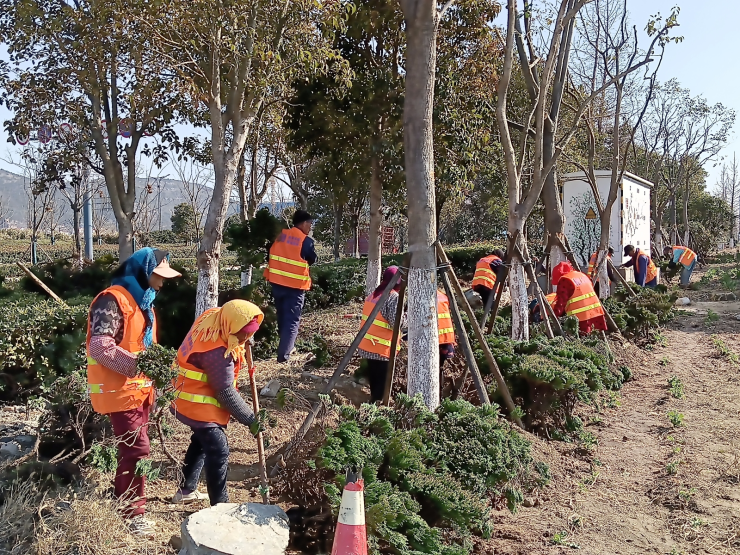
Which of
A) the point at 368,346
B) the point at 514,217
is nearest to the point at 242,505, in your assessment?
the point at 368,346

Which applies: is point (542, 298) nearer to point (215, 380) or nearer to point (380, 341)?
point (380, 341)

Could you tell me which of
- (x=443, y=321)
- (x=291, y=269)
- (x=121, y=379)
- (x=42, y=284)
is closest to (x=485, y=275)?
(x=291, y=269)

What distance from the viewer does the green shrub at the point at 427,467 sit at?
3.16 m

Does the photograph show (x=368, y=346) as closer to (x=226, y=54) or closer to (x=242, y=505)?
(x=242, y=505)

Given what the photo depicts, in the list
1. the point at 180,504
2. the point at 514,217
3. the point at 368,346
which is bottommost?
the point at 180,504

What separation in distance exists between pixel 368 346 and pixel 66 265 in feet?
28.7

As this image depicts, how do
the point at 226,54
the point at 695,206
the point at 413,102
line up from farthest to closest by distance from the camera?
the point at 695,206
the point at 226,54
the point at 413,102

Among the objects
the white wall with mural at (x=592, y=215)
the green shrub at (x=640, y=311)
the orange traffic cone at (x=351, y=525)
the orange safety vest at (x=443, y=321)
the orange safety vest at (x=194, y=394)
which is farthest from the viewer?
the white wall with mural at (x=592, y=215)

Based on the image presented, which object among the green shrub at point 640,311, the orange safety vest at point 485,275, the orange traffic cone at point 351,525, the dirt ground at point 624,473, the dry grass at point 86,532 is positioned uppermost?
the orange safety vest at point 485,275

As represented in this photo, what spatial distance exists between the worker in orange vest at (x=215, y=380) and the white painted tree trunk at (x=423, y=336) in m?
1.54

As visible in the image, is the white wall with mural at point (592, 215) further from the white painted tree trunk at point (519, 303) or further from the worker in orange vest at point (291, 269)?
the worker in orange vest at point (291, 269)

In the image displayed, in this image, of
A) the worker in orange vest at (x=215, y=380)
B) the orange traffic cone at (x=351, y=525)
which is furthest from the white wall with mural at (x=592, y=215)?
the orange traffic cone at (x=351, y=525)

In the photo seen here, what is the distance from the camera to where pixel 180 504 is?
4156 millimetres

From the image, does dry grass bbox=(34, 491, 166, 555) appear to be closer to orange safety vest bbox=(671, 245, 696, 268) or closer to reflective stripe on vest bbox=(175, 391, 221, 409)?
reflective stripe on vest bbox=(175, 391, 221, 409)
